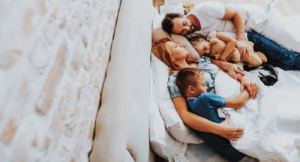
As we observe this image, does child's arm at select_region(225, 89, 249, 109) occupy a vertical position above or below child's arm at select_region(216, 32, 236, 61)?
below

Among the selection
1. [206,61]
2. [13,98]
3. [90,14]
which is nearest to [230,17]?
[206,61]

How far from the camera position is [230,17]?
4.67 feet

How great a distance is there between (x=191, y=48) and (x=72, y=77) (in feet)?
3.79

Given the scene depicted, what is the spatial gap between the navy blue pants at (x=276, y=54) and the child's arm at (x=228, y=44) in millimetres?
241

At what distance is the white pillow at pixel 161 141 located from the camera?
768 millimetres

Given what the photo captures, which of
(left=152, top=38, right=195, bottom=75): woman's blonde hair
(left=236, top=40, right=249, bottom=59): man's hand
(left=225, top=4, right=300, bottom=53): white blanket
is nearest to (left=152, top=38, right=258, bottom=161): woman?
(left=152, top=38, right=195, bottom=75): woman's blonde hair

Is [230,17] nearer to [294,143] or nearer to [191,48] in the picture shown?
[191,48]

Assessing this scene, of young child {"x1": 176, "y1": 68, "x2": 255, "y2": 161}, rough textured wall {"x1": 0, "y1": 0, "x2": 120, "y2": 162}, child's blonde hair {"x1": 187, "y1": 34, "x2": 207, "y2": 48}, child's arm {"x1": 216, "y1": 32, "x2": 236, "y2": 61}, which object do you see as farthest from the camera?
child's blonde hair {"x1": 187, "y1": 34, "x2": 207, "y2": 48}

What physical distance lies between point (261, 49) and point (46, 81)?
1.55 metres

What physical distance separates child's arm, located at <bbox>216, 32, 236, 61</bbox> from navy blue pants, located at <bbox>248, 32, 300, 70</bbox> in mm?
241

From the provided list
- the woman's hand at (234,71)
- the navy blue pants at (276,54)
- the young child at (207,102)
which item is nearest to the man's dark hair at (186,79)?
the young child at (207,102)

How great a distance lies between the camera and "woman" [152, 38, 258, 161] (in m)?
0.84

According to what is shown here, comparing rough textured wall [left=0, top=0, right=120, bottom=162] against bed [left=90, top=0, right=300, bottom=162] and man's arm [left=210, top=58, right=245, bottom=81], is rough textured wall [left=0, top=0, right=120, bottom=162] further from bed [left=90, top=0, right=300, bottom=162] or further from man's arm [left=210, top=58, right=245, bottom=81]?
man's arm [left=210, top=58, right=245, bottom=81]

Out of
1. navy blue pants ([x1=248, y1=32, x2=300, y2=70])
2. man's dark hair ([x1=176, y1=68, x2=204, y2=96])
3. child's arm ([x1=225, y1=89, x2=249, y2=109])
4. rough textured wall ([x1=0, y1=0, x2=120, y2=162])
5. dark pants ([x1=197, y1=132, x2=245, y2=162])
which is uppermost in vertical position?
rough textured wall ([x1=0, y1=0, x2=120, y2=162])
